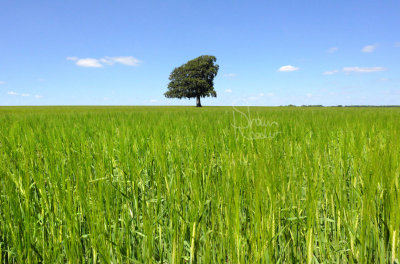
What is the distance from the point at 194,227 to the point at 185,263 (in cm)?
30

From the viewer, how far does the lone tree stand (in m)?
39.7

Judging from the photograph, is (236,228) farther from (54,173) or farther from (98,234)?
(54,173)

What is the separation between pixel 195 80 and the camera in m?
39.1

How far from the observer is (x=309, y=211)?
98 centimetres

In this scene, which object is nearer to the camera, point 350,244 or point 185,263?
point 350,244

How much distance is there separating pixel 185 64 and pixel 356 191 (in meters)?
43.1

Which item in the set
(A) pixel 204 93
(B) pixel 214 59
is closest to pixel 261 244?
(A) pixel 204 93

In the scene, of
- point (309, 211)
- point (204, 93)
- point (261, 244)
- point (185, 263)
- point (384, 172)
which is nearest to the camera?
point (261, 244)

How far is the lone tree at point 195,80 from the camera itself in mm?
39703

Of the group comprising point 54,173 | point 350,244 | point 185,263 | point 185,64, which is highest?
point 185,64

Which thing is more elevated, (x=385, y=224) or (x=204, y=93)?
(x=204, y=93)

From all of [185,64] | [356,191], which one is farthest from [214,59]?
[356,191]

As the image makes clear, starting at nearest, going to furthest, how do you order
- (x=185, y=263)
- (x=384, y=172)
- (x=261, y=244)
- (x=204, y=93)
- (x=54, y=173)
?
1. (x=261, y=244)
2. (x=185, y=263)
3. (x=384, y=172)
4. (x=54, y=173)
5. (x=204, y=93)

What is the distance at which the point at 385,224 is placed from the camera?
3.44 ft
